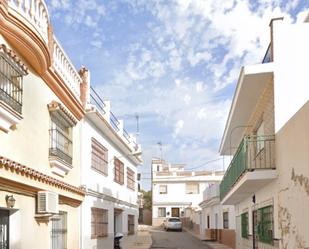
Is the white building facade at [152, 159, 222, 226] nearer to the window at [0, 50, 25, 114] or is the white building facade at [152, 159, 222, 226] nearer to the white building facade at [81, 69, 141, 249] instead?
the white building facade at [81, 69, 141, 249]

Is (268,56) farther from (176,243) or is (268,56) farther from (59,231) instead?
(176,243)

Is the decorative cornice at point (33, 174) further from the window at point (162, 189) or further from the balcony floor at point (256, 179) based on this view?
the window at point (162, 189)

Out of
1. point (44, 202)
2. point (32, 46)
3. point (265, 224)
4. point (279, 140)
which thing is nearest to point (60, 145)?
point (44, 202)

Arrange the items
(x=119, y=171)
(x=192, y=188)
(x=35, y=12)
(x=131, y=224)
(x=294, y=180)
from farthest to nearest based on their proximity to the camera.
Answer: (x=192, y=188) < (x=131, y=224) < (x=119, y=171) < (x=294, y=180) < (x=35, y=12)

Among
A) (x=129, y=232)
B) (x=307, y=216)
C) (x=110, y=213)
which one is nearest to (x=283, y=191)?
(x=307, y=216)

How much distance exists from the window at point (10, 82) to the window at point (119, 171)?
45.3ft

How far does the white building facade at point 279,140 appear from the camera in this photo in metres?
11.2

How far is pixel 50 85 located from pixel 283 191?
6347 mm

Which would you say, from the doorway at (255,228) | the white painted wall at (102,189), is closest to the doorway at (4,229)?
the white painted wall at (102,189)

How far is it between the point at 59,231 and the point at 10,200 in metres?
4.94

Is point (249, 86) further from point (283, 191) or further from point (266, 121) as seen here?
point (283, 191)

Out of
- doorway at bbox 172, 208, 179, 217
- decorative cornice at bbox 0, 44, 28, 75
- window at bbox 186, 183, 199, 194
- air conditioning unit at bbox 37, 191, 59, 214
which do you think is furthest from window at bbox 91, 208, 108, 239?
doorway at bbox 172, 208, 179, 217

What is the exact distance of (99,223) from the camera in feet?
67.6

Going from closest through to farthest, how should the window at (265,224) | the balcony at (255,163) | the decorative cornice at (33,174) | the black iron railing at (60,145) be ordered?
the decorative cornice at (33,174) → the black iron railing at (60,145) → the balcony at (255,163) → the window at (265,224)
